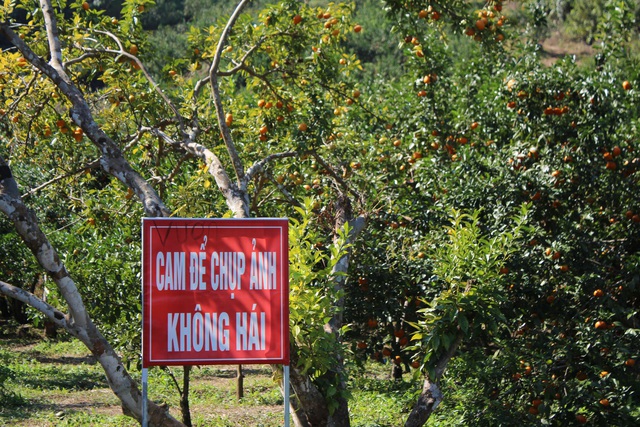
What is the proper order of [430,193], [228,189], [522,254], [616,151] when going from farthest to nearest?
[430,193]
[616,151]
[522,254]
[228,189]

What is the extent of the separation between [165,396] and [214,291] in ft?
21.9

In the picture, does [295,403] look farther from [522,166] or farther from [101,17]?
[101,17]

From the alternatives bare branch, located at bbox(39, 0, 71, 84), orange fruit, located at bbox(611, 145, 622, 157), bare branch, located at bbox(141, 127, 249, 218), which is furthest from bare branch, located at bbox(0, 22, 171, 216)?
orange fruit, located at bbox(611, 145, 622, 157)

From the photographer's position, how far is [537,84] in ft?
24.0

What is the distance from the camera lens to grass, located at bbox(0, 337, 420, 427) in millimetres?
8398

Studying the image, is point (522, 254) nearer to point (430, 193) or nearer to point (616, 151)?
point (430, 193)

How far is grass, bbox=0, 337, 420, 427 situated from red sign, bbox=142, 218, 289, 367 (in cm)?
180

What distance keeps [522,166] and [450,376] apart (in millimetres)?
1991

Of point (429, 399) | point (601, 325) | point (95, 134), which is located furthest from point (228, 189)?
point (601, 325)

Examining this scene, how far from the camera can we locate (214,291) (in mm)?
3885

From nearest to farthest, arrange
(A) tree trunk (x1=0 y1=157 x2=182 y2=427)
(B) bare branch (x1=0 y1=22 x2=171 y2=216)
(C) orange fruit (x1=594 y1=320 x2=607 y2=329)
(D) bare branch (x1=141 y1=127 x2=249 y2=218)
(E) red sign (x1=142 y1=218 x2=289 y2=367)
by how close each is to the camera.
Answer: (E) red sign (x1=142 y1=218 x2=289 y2=367) → (A) tree trunk (x1=0 y1=157 x2=182 y2=427) → (B) bare branch (x1=0 y1=22 x2=171 y2=216) → (D) bare branch (x1=141 y1=127 x2=249 y2=218) → (C) orange fruit (x1=594 y1=320 x2=607 y2=329)

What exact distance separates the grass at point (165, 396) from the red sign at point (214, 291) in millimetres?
1798

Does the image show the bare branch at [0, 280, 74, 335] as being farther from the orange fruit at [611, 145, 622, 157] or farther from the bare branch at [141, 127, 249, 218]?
the orange fruit at [611, 145, 622, 157]

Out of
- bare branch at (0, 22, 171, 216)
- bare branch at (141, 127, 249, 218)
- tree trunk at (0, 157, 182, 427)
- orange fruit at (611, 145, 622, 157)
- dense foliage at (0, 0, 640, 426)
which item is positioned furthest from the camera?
orange fruit at (611, 145, 622, 157)
